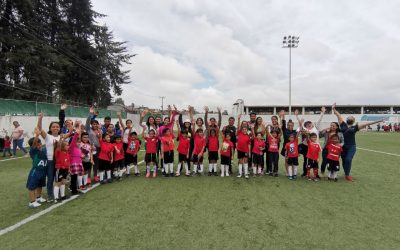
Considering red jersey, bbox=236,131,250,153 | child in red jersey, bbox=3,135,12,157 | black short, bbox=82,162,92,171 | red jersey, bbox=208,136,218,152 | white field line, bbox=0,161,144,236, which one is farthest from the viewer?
child in red jersey, bbox=3,135,12,157

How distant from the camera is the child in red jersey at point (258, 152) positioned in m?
8.17

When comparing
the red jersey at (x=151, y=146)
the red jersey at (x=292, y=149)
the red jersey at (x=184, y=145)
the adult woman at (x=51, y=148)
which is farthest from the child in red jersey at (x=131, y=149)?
the red jersey at (x=292, y=149)

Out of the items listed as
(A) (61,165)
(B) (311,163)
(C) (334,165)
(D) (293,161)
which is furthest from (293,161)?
(A) (61,165)

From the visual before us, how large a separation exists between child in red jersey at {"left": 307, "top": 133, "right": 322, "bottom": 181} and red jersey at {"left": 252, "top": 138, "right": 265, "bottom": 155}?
1366 mm

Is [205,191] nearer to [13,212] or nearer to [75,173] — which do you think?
[75,173]

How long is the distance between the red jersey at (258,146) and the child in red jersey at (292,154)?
2.34 ft

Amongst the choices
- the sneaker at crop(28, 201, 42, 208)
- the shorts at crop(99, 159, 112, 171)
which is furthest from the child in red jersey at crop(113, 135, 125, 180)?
the sneaker at crop(28, 201, 42, 208)

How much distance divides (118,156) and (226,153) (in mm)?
3155

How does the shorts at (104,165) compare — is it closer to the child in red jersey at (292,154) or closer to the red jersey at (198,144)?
the red jersey at (198,144)

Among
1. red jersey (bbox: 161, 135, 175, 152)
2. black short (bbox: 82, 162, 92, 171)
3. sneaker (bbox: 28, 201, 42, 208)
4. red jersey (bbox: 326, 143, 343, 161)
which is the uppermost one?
red jersey (bbox: 161, 135, 175, 152)

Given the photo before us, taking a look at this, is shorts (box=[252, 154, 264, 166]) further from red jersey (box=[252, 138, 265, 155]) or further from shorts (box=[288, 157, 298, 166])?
shorts (box=[288, 157, 298, 166])

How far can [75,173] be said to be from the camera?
6336 mm

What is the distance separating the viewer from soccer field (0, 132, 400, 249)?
3912 millimetres

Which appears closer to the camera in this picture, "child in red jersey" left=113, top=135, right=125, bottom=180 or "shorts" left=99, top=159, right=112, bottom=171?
"shorts" left=99, top=159, right=112, bottom=171
